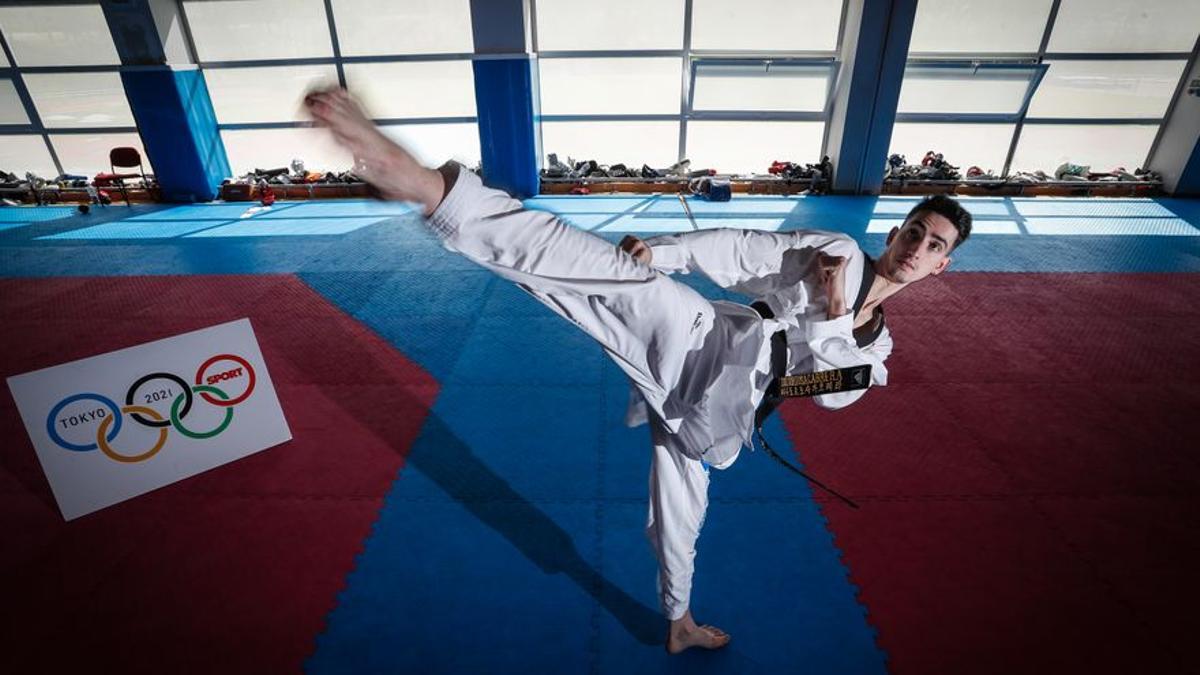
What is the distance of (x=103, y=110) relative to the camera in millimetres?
11750

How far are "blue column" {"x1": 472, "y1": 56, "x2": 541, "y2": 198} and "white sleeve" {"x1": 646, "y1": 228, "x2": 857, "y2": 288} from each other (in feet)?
30.0

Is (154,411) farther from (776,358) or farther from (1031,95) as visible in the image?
(1031,95)

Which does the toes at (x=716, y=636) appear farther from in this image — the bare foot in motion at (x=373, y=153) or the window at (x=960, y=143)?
the window at (x=960, y=143)

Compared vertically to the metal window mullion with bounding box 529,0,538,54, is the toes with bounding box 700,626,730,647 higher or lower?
lower

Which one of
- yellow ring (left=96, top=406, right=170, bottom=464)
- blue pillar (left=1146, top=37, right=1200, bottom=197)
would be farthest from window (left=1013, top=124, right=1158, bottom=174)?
yellow ring (left=96, top=406, right=170, bottom=464)

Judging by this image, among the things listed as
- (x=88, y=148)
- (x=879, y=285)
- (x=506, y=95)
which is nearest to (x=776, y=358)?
(x=879, y=285)

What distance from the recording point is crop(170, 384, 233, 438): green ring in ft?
11.1

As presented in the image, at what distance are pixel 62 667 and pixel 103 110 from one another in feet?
46.0

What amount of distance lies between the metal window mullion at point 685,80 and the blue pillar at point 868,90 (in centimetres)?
287

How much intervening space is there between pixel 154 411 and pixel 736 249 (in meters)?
3.57

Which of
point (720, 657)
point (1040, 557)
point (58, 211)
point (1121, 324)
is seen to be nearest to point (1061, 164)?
point (1121, 324)

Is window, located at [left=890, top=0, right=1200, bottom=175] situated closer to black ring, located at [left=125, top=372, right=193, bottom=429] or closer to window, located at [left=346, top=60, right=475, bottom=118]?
window, located at [left=346, top=60, right=475, bottom=118]

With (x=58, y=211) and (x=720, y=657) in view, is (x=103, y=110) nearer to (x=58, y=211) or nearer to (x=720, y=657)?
(x=58, y=211)

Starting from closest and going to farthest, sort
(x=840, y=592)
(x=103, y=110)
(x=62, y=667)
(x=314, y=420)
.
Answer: (x=62, y=667), (x=840, y=592), (x=314, y=420), (x=103, y=110)
